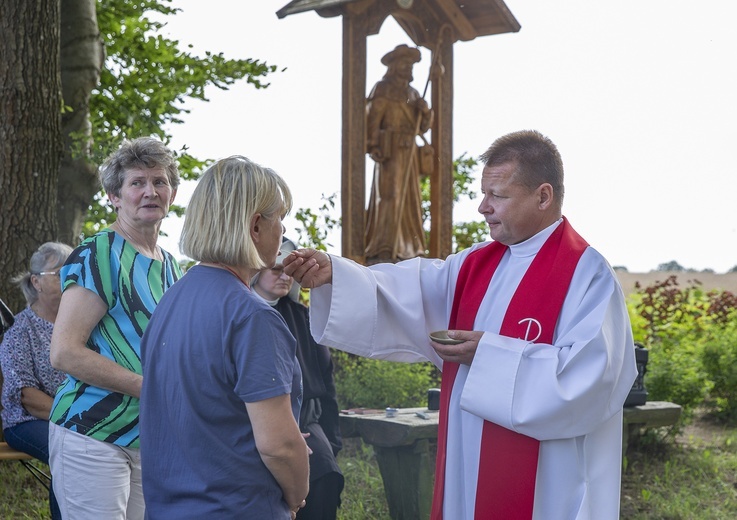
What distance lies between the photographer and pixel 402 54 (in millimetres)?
7516

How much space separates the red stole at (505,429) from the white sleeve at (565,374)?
9cm

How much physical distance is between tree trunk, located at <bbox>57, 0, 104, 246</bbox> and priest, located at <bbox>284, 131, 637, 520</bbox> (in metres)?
4.93

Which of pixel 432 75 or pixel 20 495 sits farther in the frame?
pixel 432 75

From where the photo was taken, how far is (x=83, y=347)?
9.08ft

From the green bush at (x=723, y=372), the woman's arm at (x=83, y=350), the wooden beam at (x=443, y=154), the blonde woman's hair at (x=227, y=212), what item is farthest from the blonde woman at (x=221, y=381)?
the green bush at (x=723, y=372)

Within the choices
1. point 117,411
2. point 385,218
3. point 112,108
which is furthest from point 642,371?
point 112,108

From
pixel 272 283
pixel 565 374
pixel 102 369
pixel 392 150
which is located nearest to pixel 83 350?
pixel 102 369

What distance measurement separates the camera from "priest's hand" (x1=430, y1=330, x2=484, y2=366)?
272cm

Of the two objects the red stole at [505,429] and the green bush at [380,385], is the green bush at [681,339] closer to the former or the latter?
the green bush at [380,385]

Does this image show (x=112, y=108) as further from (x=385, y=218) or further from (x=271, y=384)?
(x=271, y=384)

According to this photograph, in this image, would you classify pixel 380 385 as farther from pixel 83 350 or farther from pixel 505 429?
pixel 83 350

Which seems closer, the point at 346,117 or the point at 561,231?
the point at 561,231

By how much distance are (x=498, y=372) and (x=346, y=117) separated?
4924mm

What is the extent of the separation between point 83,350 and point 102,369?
82mm
